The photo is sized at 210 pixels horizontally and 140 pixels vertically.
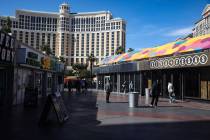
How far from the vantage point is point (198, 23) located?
10012 centimetres

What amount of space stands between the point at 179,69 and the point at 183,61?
3.17 metres

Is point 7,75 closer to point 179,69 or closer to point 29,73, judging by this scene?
point 29,73

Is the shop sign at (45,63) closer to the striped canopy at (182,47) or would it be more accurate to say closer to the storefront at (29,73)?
the storefront at (29,73)

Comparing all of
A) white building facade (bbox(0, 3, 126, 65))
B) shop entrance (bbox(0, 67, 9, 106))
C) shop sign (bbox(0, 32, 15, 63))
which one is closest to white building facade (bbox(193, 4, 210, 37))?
white building facade (bbox(0, 3, 126, 65))

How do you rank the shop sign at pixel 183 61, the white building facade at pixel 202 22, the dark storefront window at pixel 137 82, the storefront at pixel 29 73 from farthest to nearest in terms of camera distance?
the white building facade at pixel 202 22
the dark storefront window at pixel 137 82
the shop sign at pixel 183 61
the storefront at pixel 29 73

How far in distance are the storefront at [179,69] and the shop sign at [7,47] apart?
1391 cm

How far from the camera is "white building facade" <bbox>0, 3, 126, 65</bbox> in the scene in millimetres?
160000

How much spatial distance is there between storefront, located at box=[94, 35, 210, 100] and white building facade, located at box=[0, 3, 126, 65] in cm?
12710

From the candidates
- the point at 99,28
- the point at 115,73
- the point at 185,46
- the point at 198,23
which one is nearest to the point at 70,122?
the point at 185,46

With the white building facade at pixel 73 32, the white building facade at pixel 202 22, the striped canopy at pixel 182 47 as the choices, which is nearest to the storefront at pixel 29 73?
the striped canopy at pixel 182 47

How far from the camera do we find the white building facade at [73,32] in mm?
160000

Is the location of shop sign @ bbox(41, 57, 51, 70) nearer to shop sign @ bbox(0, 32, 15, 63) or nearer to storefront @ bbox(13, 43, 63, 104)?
storefront @ bbox(13, 43, 63, 104)

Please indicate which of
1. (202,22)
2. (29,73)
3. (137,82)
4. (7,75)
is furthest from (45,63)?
(202,22)

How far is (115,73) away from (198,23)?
240ft
